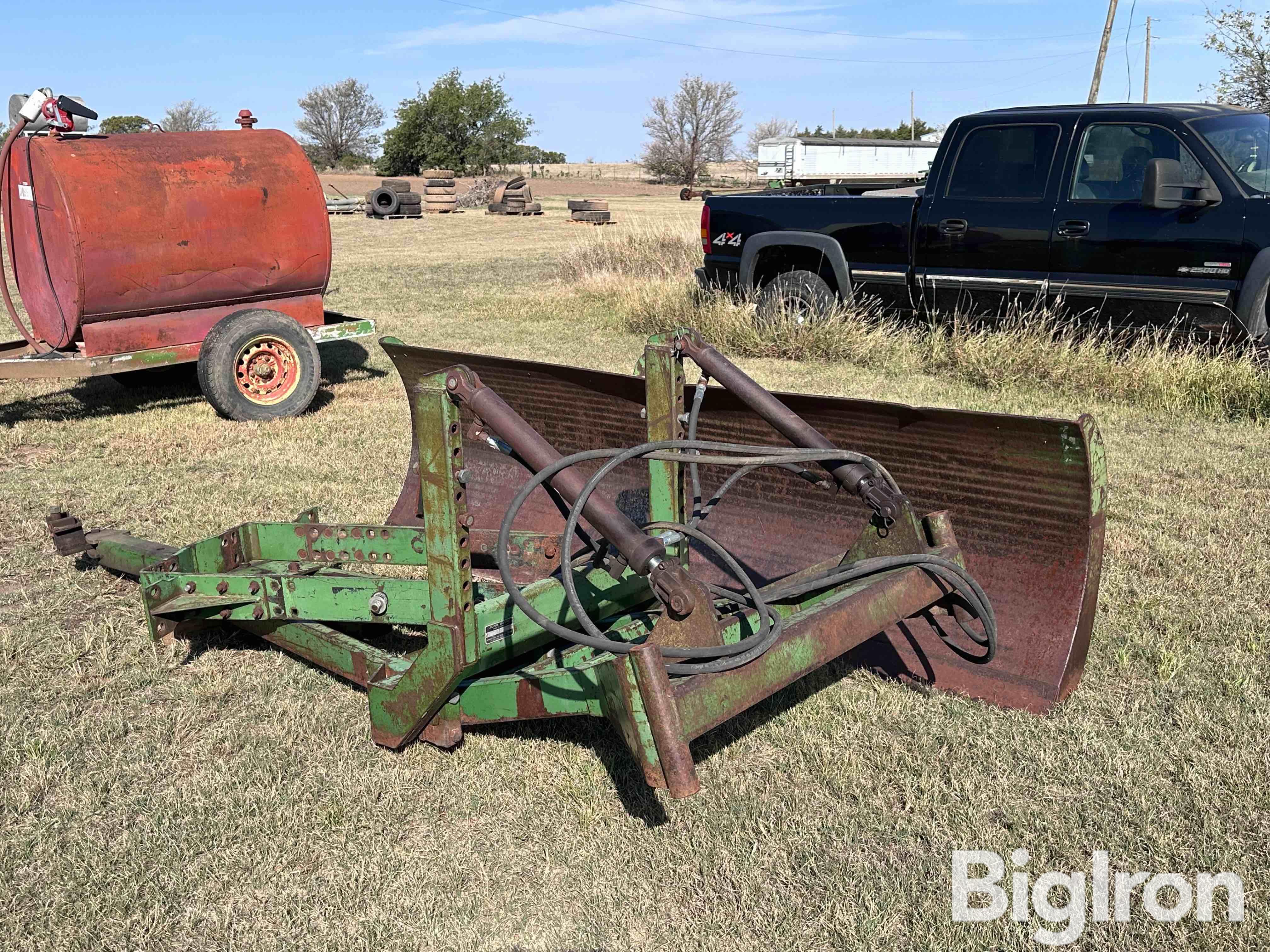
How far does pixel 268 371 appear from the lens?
23.7 feet

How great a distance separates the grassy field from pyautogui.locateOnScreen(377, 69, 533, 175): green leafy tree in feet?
178

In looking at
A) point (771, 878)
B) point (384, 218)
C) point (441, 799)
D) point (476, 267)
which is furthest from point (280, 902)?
point (384, 218)

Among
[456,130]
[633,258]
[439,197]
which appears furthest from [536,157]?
[633,258]

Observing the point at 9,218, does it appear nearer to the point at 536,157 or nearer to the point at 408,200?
the point at 408,200

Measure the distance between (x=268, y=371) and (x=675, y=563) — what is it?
5.40 m

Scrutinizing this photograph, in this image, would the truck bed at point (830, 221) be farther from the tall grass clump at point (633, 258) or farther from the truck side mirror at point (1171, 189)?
the tall grass clump at point (633, 258)

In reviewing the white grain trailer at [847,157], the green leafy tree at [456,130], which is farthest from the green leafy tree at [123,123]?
the white grain trailer at [847,157]

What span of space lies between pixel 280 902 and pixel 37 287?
20.0 ft

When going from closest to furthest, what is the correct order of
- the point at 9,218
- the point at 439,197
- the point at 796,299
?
the point at 9,218 < the point at 796,299 < the point at 439,197

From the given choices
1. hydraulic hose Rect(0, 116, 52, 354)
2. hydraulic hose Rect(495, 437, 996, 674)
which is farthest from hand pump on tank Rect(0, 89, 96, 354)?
hydraulic hose Rect(495, 437, 996, 674)

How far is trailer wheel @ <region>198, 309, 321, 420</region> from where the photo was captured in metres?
6.87

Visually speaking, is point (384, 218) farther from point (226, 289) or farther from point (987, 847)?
point (987, 847)

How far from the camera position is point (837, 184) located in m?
10.9

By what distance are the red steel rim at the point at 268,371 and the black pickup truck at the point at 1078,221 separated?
4.02 metres
